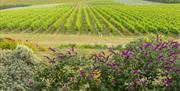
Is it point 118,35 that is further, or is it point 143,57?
point 118,35

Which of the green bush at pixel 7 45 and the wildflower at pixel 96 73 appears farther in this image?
the green bush at pixel 7 45

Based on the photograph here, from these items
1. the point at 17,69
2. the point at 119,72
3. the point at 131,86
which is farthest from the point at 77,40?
the point at 131,86

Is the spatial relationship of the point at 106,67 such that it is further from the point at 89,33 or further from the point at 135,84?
the point at 89,33

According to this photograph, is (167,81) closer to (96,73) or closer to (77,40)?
(96,73)

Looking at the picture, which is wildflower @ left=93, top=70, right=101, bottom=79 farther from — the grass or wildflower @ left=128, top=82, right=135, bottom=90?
the grass

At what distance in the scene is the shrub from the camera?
26.7 ft

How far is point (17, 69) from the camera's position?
862 centimetres

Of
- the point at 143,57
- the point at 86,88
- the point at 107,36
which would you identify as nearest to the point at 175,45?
the point at 143,57

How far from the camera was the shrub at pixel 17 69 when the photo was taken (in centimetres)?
812

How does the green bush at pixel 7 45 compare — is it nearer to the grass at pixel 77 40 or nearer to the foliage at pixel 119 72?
the foliage at pixel 119 72

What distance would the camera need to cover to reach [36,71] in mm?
8688

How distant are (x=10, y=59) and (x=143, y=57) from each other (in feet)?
11.0

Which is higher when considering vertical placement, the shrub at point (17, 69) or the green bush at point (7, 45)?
the shrub at point (17, 69)

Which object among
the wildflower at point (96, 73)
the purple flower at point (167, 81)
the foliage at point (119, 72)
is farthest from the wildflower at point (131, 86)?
the wildflower at point (96, 73)
